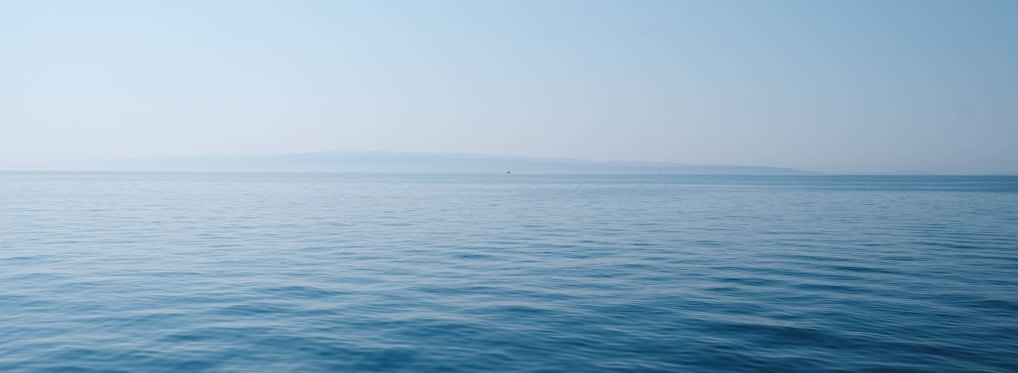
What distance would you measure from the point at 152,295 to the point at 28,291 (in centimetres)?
326

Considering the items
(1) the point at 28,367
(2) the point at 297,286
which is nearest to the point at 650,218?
(2) the point at 297,286

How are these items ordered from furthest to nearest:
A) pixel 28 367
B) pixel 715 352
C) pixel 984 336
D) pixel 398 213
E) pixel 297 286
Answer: pixel 398 213
pixel 297 286
pixel 984 336
pixel 715 352
pixel 28 367

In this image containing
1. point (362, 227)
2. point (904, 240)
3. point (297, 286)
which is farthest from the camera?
point (362, 227)

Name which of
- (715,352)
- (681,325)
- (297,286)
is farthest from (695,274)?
(297,286)

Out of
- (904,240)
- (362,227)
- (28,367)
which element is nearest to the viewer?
(28,367)

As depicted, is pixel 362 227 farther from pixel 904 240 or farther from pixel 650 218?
pixel 904 240

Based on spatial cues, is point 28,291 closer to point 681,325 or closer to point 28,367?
point 28,367

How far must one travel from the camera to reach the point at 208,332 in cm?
1395

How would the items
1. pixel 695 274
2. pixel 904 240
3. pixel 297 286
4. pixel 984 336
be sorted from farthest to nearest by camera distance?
1. pixel 904 240
2. pixel 695 274
3. pixel 297 286
4. pixel 984 336

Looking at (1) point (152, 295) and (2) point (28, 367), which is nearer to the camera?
(2) point (28, 367)

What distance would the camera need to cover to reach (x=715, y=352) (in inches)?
502

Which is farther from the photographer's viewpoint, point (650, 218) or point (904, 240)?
point (650, 218)

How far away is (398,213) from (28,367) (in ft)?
140

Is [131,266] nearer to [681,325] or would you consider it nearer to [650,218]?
[681,325]
